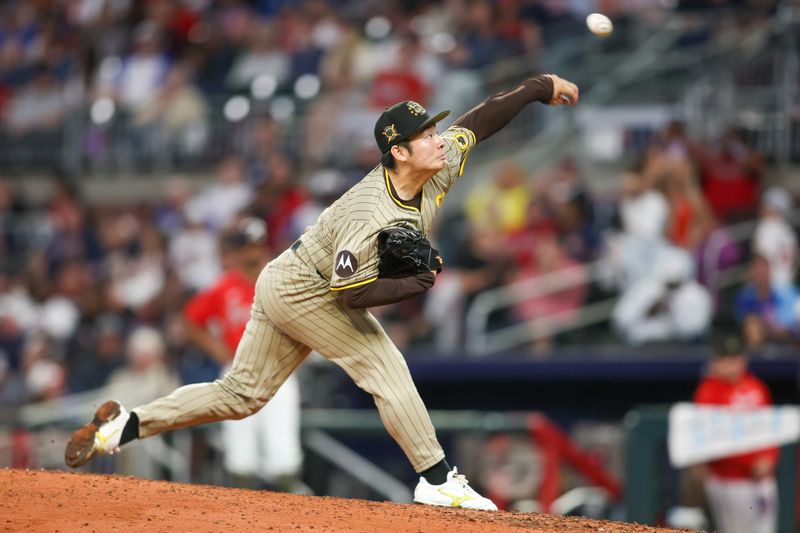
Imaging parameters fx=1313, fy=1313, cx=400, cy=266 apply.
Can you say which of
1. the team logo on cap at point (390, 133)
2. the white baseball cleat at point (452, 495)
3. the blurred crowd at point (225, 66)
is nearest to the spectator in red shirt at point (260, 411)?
the white baseball cleat at point (452, 495)

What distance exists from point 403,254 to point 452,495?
4.04ft

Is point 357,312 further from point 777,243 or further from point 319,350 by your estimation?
point 777,243

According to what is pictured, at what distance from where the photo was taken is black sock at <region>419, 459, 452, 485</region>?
6137 millimetres

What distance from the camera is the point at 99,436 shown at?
21.2 ft

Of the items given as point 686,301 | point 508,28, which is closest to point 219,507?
point 686,301

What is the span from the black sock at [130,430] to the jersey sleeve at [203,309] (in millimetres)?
2978

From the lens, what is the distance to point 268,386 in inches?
250

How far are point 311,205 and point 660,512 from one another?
16.2ft

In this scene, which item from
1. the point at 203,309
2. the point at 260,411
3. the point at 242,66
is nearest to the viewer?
the point at 260,411

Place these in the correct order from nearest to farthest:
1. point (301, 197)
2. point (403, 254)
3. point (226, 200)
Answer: point (403, 254)
point (301, 197)
point (226, 200)

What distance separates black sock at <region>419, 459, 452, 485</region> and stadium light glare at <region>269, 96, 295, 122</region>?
8693 mm

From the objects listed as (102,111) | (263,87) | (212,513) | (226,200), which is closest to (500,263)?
(226,200)

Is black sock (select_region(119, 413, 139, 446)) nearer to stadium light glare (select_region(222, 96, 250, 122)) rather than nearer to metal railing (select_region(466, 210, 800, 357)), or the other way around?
metal railing (select_region(466, 210, 800, 357))

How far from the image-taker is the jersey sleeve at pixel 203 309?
948cm
